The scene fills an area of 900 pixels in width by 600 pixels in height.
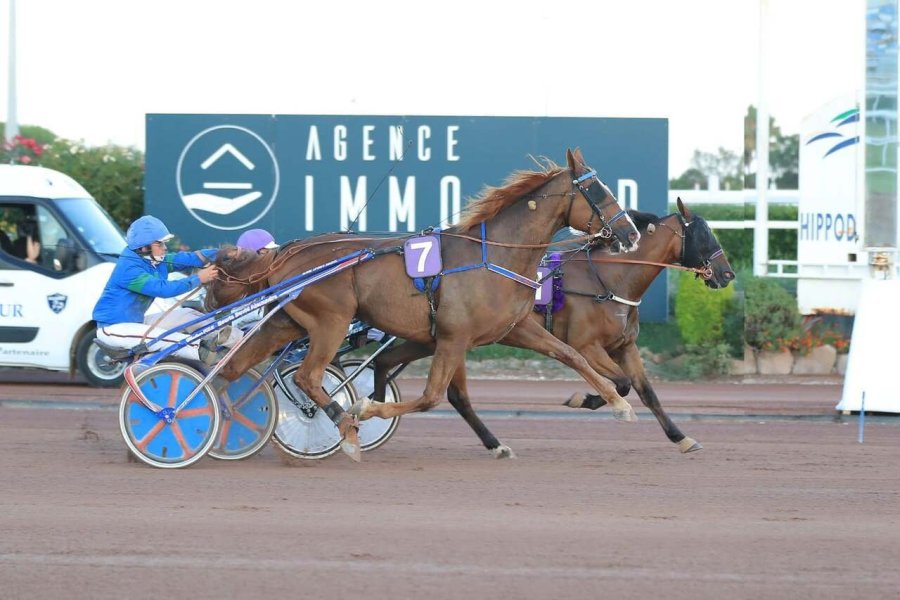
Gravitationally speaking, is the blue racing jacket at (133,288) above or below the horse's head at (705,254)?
below

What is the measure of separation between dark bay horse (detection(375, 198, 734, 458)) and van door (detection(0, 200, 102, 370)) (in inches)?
233

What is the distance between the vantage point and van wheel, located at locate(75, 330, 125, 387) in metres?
13.6

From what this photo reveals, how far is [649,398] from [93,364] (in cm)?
662

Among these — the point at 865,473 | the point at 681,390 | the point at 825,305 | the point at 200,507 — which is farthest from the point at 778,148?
the point at 200,507

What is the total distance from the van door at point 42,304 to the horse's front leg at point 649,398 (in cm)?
618

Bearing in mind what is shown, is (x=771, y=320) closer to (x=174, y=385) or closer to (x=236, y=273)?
(x=236, y=273)

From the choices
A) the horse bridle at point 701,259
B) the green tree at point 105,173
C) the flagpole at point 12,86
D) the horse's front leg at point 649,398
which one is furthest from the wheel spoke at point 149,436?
the flagpole at point 12,86

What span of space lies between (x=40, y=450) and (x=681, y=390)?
7.95m

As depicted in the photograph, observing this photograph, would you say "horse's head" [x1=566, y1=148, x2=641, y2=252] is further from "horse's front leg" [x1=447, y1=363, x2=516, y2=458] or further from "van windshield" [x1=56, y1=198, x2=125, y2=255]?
"van windshield" [x1=56, y1=198, x2=125, y2=255]

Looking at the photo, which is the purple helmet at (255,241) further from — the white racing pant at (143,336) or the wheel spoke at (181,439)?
the wheel spoke at (181,439)

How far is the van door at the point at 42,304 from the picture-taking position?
13.6 meters

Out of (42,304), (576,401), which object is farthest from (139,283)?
(42,304)

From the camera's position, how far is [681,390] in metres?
14.9

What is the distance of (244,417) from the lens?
8.55 meters
